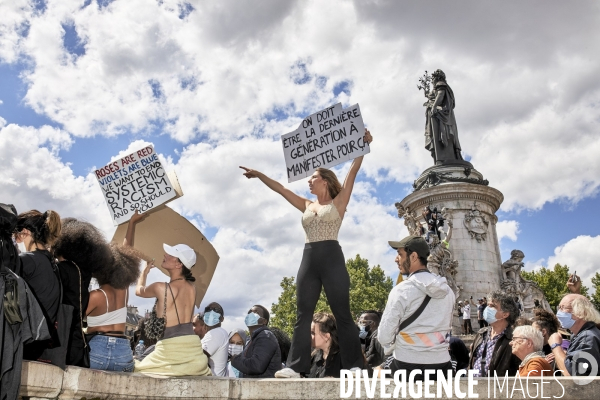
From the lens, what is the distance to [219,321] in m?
7.10

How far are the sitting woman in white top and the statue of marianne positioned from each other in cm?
2042

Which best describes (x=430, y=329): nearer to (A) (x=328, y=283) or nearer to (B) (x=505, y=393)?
(B) (x=505, y=393)

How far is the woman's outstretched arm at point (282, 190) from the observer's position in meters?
6.00

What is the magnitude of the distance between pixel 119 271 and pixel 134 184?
2916mm

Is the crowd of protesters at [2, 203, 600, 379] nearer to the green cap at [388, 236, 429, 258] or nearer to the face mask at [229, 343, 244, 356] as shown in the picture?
the green cap at [388, 236, 429, 258]

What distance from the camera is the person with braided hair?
13.5ft

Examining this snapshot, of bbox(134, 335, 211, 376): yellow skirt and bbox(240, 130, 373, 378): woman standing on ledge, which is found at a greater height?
bbox(240, 130, 373, 378): woman standing on ledge

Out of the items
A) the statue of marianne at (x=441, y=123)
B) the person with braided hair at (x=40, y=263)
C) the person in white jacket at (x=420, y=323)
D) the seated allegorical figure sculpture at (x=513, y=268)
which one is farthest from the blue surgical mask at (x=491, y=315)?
the statue of marianne at (x=441, y=123)

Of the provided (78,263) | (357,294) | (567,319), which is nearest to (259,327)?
(78,263)

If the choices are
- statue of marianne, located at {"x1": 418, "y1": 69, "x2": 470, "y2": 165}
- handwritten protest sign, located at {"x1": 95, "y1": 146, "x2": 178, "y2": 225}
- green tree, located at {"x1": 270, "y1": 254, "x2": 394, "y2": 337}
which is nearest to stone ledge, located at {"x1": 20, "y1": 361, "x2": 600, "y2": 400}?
handwritten protest sign, located at {"x1": 95, "y1": 146, "x2": 178, "y2": 225}

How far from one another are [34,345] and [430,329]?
3.07 m

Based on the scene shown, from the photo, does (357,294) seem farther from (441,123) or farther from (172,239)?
(172,239)

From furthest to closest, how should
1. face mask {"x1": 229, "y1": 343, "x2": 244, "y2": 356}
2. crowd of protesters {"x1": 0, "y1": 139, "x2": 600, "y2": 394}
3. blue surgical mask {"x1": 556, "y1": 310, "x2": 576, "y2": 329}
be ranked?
face mask {"x1": 229, "y1": 343, "x2": 244, "y2": 356}
blue surgical mask {"x1": 556, "y1": 310, "x2": 576, "y2": 329}
crowd of protesters {"x1": 0, "y1": 139, "x2": 600, "y2": 394}

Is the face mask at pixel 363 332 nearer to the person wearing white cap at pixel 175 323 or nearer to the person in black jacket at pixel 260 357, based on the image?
the person in black jacket at pixel 260 357
